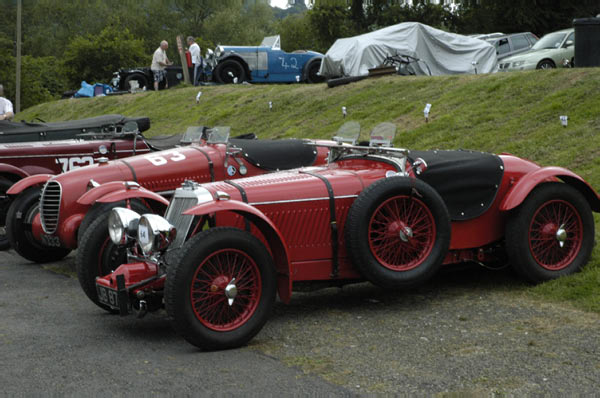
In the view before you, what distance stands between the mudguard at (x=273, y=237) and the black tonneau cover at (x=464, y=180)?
1504mm

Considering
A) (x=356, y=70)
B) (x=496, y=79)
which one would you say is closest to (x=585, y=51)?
(x=496, y=79)

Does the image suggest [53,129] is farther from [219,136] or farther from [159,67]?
[159,67]

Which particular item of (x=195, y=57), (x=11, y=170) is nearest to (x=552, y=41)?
(x=195, y=57)

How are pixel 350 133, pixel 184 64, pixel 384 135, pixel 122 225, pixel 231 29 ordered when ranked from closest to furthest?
pixel 122 225 → pixel 384 135 → pixel 350 133 → pixel 184 64 → pixel 231 29

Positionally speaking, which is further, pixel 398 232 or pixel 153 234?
pixel 398 232

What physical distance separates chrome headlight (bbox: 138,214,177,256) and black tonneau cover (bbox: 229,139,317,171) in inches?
122

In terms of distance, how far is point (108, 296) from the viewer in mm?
5113

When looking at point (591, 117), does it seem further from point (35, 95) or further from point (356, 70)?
point (35, 95)

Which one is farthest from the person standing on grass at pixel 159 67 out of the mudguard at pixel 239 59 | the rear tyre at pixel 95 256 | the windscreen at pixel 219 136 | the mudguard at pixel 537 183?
the mudguard at pixel 537 183

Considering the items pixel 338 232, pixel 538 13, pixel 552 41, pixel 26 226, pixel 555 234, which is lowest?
pixel 26 226

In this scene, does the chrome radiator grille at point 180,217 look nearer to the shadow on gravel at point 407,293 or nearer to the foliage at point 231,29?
the shadow on gravel at point 407,293

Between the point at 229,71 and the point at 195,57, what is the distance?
1.14 m

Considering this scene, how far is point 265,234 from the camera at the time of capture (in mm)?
5316

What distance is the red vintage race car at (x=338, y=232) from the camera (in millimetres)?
4871
